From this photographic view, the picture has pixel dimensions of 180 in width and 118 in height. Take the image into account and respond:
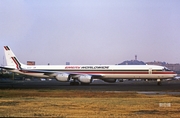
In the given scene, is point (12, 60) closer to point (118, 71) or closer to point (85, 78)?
point (85, 78)

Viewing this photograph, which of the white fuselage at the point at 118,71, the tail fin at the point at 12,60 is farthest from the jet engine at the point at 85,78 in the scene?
the tail fin at the point at 12,60

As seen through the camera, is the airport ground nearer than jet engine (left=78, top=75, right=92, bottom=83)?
Yes

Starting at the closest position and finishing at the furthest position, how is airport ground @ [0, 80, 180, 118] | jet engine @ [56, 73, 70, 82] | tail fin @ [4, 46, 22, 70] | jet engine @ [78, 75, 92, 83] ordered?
airport ground @ [0, 80, 180, 118]
jet engine @ [78, 75, 92, 83]
jet engine @ [56, 73, 70, 82]
tail fin @ [4, 46, 22, 70]

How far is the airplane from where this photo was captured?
4953 cm

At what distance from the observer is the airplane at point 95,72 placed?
163 ft

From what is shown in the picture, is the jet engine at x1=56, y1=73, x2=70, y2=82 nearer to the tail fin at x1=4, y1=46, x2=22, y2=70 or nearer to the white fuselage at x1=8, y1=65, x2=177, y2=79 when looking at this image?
the white fuselage at x1=8, y1=65, x2=177, y2=79

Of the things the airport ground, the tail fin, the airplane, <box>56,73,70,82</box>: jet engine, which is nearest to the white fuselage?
the airplane

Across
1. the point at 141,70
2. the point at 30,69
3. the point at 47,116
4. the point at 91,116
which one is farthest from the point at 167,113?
the point at 30,69

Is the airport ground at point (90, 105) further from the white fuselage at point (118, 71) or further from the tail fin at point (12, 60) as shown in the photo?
the tail fin at point (12, 60)

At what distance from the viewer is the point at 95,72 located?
171 ft

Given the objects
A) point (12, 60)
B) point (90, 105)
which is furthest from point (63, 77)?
point (90, 105)

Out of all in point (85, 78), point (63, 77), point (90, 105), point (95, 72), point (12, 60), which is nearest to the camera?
point (90, 105)

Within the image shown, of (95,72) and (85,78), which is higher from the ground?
(95,72)

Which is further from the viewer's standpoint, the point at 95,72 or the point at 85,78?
the point at 95,72
